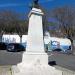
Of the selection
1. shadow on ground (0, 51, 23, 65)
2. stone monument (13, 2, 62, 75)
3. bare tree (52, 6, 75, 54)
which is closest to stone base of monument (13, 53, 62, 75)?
stone monument (13, 2, 62, 75)

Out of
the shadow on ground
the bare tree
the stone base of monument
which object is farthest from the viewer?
the bare tree

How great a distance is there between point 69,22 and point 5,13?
73.2 ft

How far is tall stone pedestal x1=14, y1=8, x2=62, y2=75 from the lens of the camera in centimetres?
1211

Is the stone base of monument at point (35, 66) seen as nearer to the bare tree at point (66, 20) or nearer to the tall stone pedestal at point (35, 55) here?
the tall stone pedestal at point (35, 55)

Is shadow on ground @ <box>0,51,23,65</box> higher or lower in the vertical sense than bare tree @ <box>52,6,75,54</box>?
lower

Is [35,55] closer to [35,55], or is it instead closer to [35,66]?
[35,55]

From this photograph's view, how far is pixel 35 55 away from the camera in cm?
1238

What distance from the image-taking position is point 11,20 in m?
72.4

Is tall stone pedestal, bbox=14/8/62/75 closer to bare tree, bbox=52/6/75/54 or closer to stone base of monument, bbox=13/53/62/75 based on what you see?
stone base of monument, bbox=13/53/62/75

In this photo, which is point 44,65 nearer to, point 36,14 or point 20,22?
point 36,14

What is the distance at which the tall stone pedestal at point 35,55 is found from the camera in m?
12.1

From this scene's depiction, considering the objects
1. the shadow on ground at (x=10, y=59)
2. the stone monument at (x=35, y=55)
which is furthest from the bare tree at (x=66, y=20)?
the stone monument at (x=35, y=55)

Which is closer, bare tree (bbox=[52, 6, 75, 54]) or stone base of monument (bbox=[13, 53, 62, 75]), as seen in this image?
stone base of monument (bbox=[13, 53, 62, 75])

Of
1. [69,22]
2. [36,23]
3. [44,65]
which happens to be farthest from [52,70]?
[69,22]
